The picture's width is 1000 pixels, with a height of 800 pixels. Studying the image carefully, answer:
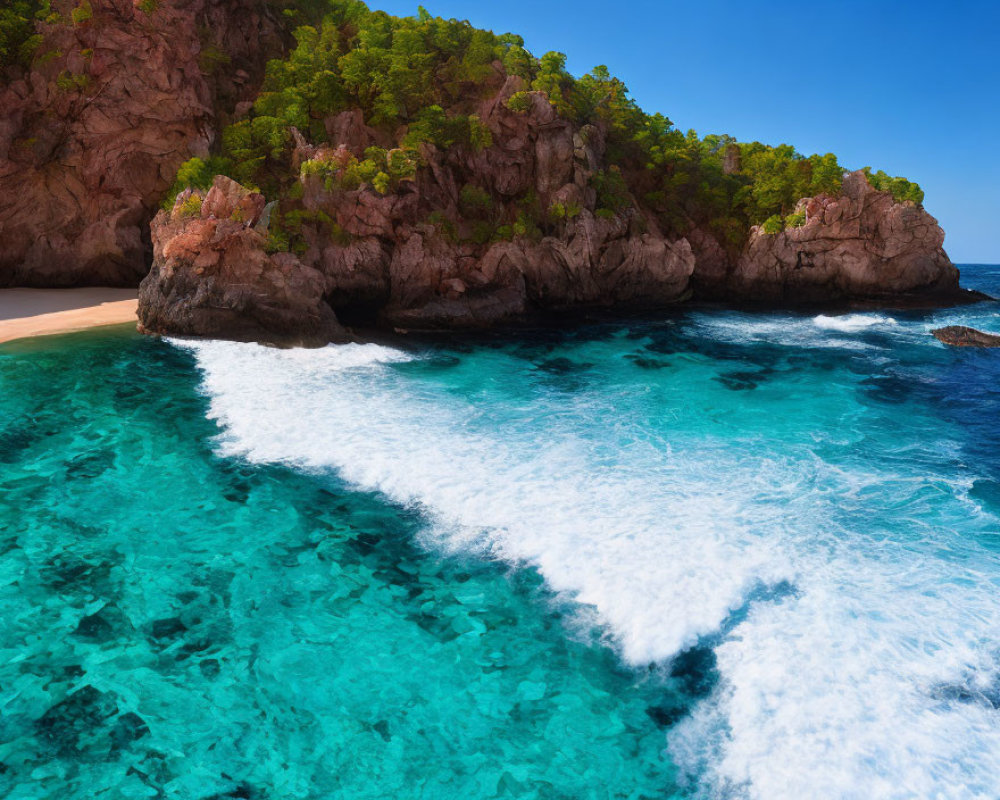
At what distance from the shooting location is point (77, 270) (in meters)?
31.1

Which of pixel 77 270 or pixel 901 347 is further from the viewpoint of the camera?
pixel 77 270

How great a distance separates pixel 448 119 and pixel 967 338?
2803cm

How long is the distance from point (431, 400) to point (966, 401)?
59.0 ft

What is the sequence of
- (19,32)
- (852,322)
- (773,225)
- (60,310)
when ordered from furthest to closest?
(773,225), (852,322), (19,32), (60,310)

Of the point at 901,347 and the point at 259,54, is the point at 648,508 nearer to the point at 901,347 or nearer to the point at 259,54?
the point at 901,347

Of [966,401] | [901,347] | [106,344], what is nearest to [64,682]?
[106,344]

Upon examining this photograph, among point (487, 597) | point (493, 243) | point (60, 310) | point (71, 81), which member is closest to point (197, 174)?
point (60, 310)

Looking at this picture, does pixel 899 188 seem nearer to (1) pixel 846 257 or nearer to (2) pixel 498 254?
(1) pixel 846 257

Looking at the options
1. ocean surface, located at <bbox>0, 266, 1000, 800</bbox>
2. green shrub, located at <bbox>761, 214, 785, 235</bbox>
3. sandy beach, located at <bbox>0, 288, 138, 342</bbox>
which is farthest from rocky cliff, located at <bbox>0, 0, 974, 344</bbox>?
ocean surface, located at <bbox>0, 266, 1000, 800</bbox>

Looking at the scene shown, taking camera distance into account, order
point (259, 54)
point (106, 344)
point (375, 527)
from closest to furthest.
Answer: point (375, 527)
point (106, 344)
point (259, 54)

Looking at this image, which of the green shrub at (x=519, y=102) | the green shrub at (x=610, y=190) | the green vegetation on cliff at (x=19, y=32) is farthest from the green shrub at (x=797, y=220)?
the green vegetation on cliff at (x=19, y=32)

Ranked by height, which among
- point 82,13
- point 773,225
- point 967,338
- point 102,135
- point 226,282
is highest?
point 82,13

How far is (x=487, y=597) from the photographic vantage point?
9.70 metres

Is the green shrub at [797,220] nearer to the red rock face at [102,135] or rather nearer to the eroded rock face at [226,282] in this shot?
the eroded rock face at [226,282]
